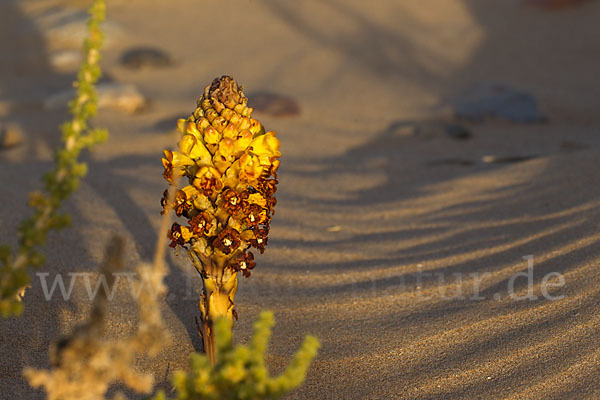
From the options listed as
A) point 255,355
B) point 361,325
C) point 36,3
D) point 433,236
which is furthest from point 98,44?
point 36,3

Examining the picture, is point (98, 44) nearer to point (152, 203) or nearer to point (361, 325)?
point (361, 325)

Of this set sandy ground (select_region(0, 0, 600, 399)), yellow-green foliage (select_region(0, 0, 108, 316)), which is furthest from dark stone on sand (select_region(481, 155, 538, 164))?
yellow-green foliage (select_region(0, 0, 108, 316))

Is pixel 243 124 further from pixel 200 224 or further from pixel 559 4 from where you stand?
pixel 559 4

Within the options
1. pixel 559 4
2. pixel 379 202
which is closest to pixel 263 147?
pixel 379 202

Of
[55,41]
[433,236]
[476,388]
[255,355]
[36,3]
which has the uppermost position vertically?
[36,3]

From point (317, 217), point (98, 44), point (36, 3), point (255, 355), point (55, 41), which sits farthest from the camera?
point (36, 3)

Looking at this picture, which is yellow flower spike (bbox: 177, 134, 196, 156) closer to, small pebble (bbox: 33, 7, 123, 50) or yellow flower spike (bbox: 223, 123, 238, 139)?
yellow flower spike (bbox: 223, 123, 238, 139)
